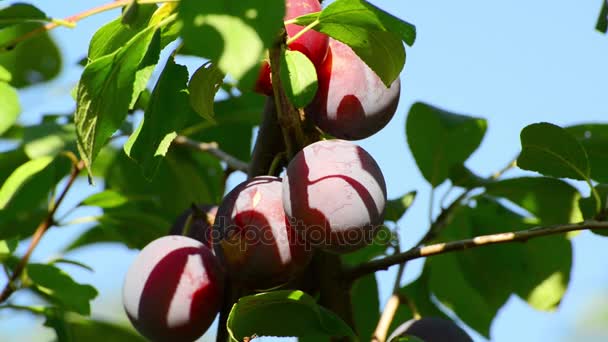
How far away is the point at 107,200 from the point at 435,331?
0.64m

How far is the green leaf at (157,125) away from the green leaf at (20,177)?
0.38 metres

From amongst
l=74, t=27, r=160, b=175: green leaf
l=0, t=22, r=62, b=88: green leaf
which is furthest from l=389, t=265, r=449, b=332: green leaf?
l=0, t=22, r=62, b=88: green leaf

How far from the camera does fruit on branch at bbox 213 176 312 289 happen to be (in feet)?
3.17

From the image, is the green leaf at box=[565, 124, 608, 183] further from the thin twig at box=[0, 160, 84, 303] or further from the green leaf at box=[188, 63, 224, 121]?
the thin twig at box=[0, 160, 84, 303]

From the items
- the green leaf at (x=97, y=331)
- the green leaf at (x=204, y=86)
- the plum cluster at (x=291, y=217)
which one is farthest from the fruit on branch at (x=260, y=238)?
the green leaf at (x=97, y=331)

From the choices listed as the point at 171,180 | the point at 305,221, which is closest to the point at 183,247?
the point at 305,221

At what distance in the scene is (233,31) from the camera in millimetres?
635

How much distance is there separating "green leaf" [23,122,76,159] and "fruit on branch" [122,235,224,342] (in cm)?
37

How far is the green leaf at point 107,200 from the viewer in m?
1.48

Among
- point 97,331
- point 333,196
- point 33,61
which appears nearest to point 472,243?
point 333,196

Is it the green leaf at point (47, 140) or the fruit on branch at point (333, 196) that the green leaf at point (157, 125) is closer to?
the fruit on branch at point (333, 196)

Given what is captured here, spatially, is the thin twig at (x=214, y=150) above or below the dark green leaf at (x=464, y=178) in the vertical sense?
below

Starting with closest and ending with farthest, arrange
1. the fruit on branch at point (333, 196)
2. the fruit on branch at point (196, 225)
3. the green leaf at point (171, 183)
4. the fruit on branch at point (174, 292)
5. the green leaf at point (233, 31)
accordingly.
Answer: the green leaf at point (233, 31), the fruit on branch at point (333, 196), the fruit on branch at point (174, 292), the fruit on branch at point (196, 225), the green leaf at point (171, 183)

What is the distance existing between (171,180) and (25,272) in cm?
32
